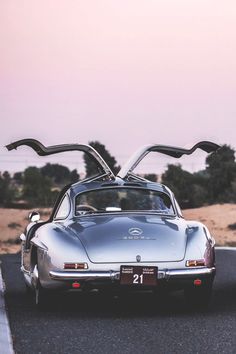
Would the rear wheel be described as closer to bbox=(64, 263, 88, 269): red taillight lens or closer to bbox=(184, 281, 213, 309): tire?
bbox=(64, 263, 88, 269): red taillight lens

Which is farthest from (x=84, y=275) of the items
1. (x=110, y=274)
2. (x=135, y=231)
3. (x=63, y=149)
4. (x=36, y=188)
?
(x=36, y=188)

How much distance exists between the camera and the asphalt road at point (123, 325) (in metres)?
8.21

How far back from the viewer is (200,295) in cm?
1066

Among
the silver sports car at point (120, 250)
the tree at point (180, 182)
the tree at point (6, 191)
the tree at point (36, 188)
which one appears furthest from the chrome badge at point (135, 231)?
the tree at point (6, 191)

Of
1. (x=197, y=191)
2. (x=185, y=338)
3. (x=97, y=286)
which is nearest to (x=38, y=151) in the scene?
(x=97, y=286)

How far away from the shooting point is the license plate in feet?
33.0

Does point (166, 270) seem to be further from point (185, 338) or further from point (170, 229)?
point (185, 338)

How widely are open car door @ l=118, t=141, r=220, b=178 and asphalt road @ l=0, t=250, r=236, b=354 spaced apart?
1.57 m

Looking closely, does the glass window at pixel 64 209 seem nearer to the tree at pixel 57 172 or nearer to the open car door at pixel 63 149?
the open car door at pixel 63 149

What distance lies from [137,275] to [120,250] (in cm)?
32

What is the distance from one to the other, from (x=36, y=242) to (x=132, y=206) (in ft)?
4.04

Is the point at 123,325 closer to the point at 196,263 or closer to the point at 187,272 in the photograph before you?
the point at 187,272

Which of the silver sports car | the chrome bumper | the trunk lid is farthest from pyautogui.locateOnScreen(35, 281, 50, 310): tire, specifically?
the trunk lid

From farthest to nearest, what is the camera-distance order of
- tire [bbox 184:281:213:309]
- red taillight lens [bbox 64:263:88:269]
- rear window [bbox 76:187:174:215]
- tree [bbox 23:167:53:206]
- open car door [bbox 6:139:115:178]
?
tree [bbox 23:167:53:206] → open car door [bbox 6:139:115:178] → rear window [bbox 76:187:174:215] → tire [bbox 184:281:213:309] → red taillight lens [bbox 64:263:88:269]
